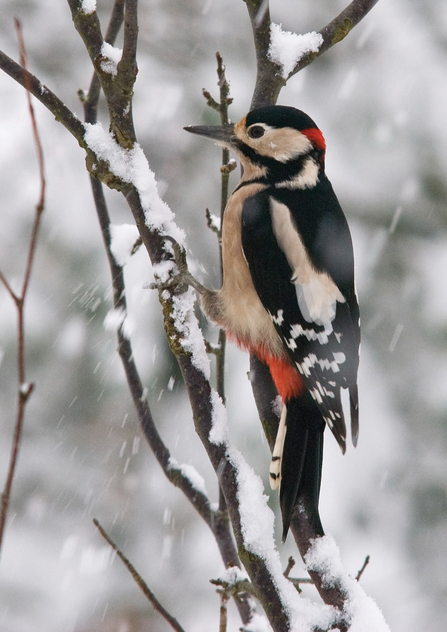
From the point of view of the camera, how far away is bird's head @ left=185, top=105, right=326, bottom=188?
2578 mm

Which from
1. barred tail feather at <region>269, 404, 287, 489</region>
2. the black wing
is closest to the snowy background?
the black wing

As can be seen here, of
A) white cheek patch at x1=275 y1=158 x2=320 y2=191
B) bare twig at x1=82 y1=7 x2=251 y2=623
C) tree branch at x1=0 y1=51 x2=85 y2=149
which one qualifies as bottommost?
bare twig at x1=82 y1=7 x2=251 y2=623

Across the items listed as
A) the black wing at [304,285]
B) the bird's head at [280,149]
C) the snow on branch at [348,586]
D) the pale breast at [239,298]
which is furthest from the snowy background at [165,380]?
the snow on branch at [348,586]

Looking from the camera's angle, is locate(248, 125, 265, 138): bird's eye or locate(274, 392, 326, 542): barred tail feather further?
locate(248, 125, 265, 138): bird's eye

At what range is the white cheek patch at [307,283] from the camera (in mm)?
2303

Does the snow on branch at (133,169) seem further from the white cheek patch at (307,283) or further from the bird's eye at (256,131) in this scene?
the bird's eye at (256,131)

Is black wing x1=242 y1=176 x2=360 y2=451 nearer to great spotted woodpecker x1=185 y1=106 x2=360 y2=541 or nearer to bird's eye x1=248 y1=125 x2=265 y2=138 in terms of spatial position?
great spotted woodpecker x1=185 y1=106 x2=360 y2=541

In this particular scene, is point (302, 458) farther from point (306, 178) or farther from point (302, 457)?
point (306, 178)

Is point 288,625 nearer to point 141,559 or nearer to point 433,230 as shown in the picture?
point 141,559

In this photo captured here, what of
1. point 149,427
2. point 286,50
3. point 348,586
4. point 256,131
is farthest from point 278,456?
point 286,50

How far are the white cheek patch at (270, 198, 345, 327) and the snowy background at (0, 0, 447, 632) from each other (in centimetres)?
217

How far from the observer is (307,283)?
2.32 meters

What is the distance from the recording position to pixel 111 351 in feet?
15.4

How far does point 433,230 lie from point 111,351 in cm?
284
